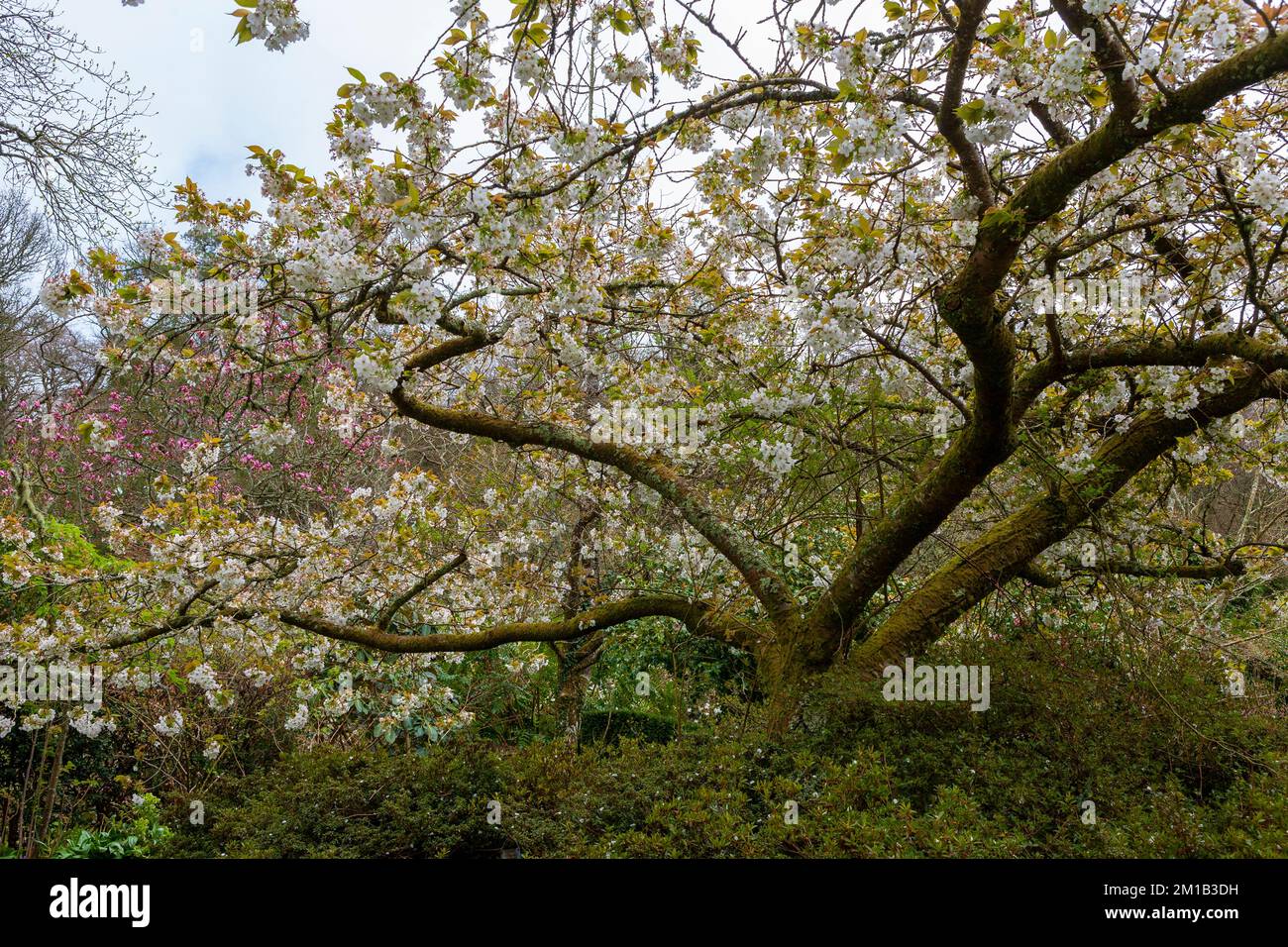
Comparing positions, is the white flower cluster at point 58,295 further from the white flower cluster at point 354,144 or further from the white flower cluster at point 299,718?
the white flower cluster at point 299,718

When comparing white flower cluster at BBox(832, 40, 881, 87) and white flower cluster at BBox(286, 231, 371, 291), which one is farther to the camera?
white flower cluster at BBox(286, 231, 371, 291)

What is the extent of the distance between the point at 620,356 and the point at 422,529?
6.32ft

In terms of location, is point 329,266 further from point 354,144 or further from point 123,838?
point 123,838

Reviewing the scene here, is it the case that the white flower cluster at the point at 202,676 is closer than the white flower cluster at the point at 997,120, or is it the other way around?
the white flower cluster at the point at 997,120

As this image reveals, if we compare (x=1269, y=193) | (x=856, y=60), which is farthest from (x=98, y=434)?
(x=1269, y=193)

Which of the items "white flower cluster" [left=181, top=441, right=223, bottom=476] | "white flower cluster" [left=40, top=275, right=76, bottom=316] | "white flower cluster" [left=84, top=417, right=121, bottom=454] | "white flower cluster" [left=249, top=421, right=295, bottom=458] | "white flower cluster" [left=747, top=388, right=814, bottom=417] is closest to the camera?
"white flower cluster" [left=40, top=275, right=76, bottom=316]

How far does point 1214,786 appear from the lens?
297 centimetres

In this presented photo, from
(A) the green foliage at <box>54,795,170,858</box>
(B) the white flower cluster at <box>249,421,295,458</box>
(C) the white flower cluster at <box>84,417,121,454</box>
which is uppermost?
(B) the white flower cluster at <box>249,421,295,458</box>

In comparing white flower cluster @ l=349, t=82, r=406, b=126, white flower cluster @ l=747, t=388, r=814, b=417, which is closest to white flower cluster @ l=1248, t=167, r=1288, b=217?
white flower cluster @ l=747, t=388, r=814, b=417

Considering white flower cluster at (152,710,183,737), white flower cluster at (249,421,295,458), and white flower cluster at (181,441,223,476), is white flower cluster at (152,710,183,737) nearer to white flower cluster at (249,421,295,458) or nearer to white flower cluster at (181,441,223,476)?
white flower cluster at (181,441,223,476)

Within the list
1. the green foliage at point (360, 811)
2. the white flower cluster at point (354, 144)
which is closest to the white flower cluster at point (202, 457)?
the green foliage at point (360, 811)

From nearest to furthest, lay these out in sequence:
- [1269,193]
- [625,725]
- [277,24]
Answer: [277,24], [1269,193], [625,725]

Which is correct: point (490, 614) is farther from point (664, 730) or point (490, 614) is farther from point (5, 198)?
point (5, 198)
